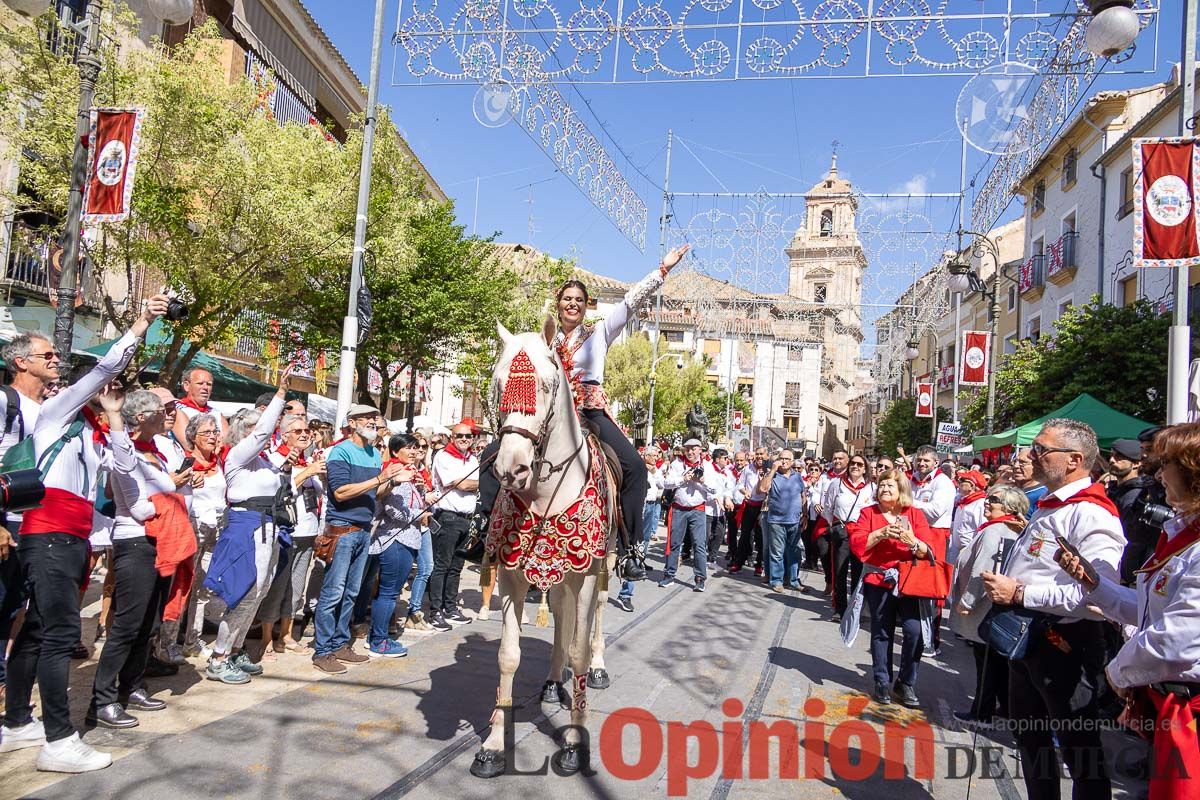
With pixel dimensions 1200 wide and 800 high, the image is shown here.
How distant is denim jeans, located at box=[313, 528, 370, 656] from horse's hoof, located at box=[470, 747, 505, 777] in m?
2.24

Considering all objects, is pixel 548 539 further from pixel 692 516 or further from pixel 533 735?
pixel 692 516

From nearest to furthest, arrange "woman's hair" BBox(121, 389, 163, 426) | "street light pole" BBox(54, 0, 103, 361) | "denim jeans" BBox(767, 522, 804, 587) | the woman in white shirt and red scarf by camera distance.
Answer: the woman in white shirt and red scarf < "woman's hair" BBox(121, 389, 163, 426) < "street light pole" BBox(54, 0, 103, 361) < "denim jeans" BBox(767, 522, 804, 587)

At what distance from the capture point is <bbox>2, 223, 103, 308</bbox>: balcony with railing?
1313cm

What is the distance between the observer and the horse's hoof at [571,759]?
4.49 meters

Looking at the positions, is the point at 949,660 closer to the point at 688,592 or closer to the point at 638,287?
the point at 688,592

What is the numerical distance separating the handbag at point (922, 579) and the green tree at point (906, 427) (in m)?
31.7

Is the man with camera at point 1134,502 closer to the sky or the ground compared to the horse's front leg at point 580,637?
closer to the sky

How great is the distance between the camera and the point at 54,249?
530 inches

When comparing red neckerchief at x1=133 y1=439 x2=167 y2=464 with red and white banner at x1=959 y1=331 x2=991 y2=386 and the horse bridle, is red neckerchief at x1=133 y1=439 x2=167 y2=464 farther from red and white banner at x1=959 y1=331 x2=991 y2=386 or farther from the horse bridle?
red and white banner at x1=959 y1=331 x2=991 y2=386

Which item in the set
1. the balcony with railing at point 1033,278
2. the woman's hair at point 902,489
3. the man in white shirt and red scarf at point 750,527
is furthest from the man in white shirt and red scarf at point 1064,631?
the balcony with railing at point 1033,278

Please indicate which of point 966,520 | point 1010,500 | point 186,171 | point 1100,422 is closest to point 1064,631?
point 1010,500

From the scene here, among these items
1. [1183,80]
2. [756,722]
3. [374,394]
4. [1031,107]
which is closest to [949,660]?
[756,722]

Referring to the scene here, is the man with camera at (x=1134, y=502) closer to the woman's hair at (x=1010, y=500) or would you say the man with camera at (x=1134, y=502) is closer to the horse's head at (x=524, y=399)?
the woman's hair at (x=1010, y=500)

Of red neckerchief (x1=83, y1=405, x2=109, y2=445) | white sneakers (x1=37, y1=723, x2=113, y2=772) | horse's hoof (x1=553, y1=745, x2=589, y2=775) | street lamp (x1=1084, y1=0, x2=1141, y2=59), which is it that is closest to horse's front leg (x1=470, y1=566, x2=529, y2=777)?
horse's hoof (x1=553, y1=745, x2=589, y2=775)
